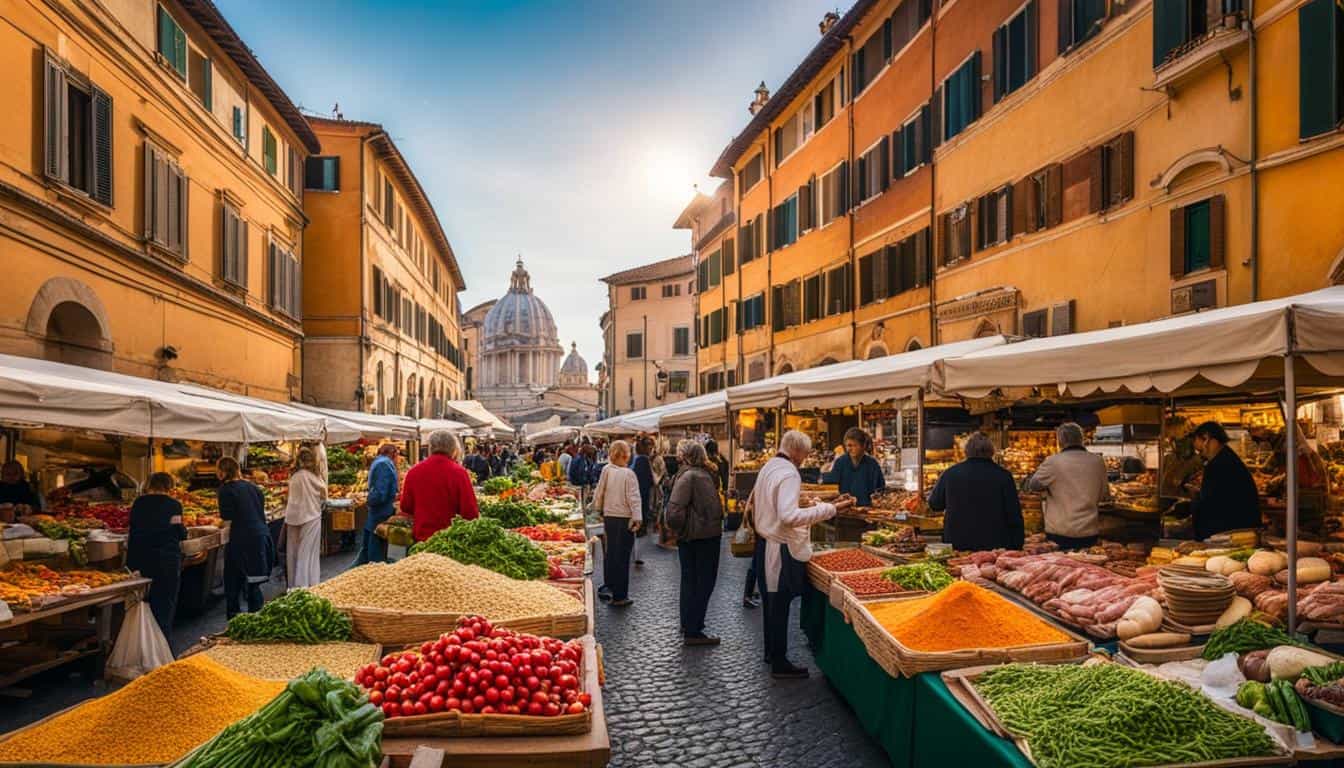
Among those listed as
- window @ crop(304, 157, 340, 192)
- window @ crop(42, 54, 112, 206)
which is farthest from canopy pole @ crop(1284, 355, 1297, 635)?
window @ crop(304, 157, 340, 192)

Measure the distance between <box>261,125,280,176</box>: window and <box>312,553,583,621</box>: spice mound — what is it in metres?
18.8

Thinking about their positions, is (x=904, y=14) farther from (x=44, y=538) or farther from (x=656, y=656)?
(x=44, y=538)

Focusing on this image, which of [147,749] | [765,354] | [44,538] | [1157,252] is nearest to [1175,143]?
[1157,252]

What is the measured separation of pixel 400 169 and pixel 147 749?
94.9ft

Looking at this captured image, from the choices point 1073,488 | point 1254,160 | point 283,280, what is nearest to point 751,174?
point 283,280

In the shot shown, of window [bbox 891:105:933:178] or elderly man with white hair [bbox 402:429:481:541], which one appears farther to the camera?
window [bbox 891:105:933:178]

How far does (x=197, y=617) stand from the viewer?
9141 mm

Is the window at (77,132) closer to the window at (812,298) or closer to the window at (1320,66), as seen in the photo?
the window at (1320,66)

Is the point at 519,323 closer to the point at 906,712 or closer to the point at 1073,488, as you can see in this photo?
the point at 1073,488

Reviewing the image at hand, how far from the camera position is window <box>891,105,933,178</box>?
1758 cm

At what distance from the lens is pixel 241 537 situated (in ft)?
27.2

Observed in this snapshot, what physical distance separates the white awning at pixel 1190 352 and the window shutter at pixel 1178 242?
482 centimetres

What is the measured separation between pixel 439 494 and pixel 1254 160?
9735 mm

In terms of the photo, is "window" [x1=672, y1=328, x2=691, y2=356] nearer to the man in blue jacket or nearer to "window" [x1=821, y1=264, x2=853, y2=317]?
"window" [x1=821, y1=264, x2=853, y2=317]
